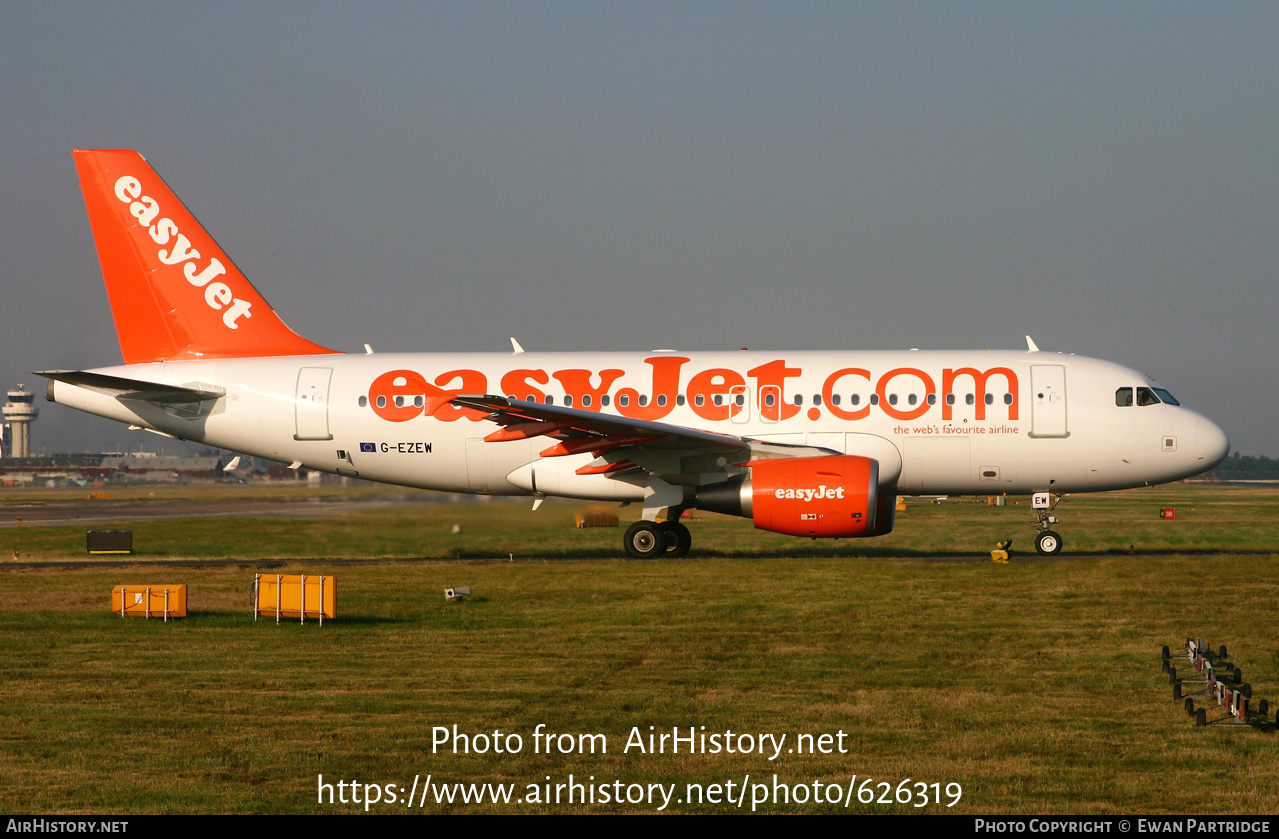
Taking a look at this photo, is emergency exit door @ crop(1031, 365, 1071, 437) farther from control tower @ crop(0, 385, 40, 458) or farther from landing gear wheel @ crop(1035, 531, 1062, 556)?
control tower @ crop(0, 385, 40, 458)

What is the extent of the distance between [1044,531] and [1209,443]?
3642mm

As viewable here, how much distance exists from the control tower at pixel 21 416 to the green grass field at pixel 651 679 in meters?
171

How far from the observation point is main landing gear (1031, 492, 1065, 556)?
25016mm

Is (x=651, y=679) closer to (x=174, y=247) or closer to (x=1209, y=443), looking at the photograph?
(x=1209, y=443)

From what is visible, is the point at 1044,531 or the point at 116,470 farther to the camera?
the point at 116,470

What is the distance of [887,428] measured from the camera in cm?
2494

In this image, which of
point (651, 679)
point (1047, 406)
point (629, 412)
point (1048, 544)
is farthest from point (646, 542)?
point (651, 679)

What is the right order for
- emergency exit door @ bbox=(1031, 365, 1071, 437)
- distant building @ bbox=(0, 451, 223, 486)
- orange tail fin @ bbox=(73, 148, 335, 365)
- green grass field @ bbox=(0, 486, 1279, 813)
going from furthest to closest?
1. distant building @ bbox=(0, 451, 223, 486)
2. orange tail fin @ bbox=(73, 148, 335, 365)
3. emergency exit door @ bbox=(1031, 365, 1071, 437)
4. green grass field @ bbox=(0, 486, 1279, 813)

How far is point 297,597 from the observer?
17.3m

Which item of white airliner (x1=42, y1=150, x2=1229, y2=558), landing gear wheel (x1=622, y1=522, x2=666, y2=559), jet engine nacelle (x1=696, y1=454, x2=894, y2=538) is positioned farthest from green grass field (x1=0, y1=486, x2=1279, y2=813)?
white airliner (x1=42, y1=150, x2=1229, y2=558)

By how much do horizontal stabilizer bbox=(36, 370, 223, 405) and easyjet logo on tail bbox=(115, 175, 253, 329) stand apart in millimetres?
1961
